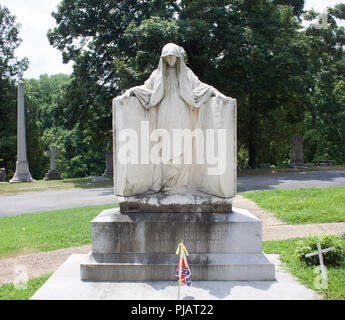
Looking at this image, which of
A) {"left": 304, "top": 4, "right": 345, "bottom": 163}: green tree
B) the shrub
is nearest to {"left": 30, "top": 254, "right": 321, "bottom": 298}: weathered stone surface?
the shrub

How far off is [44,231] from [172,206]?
4.79m

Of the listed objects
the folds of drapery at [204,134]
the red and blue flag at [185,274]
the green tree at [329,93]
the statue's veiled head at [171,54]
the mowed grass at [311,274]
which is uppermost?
the green tree at [329,93]

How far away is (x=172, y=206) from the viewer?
178 inches

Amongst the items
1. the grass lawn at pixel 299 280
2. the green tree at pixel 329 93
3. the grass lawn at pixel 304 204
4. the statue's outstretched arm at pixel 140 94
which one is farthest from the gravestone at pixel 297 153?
the statue's outstretched arm at pixel 140 94

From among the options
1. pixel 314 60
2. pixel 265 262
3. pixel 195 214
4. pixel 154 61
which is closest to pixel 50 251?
pixel 195 214

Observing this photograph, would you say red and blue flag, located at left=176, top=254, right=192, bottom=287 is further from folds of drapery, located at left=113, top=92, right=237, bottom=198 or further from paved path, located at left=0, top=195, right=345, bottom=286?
paved path, located at left=0, top=195, right=345, bottom=286

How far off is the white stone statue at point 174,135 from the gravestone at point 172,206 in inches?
0.5

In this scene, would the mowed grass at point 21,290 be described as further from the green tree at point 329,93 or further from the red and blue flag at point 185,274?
the green tree at point 329,93

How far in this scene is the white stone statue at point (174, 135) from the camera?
175 inches

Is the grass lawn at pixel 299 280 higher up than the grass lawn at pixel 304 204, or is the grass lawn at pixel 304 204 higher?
the grass lawn at pixel 304 204

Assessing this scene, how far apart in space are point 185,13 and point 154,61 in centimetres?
357

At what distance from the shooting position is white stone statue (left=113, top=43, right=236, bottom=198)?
4449 mm

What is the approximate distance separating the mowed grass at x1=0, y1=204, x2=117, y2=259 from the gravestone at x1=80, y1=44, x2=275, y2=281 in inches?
120
